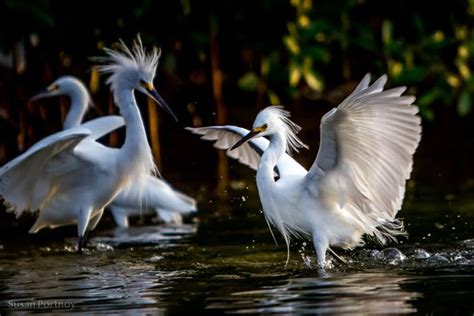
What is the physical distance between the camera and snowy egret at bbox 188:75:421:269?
6.41m

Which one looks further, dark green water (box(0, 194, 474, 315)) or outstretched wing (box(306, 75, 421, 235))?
outstretched wing (box(306, 75, 421, 235))

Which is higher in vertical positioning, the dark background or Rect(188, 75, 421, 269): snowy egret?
the dark background

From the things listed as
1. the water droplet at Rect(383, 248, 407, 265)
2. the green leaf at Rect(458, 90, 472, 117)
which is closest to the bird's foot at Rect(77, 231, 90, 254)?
the water droplet at Rect(383, 248, 407, 265)

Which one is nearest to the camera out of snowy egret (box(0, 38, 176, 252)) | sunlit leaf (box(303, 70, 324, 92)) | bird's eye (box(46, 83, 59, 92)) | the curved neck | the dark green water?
the dark green water

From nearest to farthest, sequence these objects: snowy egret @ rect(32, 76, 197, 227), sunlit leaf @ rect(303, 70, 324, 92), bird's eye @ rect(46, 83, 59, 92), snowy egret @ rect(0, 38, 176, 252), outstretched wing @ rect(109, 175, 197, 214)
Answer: snowy egret @ rect(0, 38, 176, 252)
outstretched wing @ rect(109, 175, 197, 214)
snowy egret @ rect(32, 76, 197, 227)
bird's eye @ rect(46, 83, 59, 92)
sunlit leaf @ rect(303, 70, 324, 92)

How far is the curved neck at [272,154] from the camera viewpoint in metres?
6.93

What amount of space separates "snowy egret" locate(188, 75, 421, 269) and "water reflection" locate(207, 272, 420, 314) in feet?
2.17

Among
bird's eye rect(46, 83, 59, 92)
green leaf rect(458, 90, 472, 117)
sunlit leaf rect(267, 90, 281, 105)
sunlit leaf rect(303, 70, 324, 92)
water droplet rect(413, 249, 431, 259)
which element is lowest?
water droplet rect(413, 249, 431, 259)

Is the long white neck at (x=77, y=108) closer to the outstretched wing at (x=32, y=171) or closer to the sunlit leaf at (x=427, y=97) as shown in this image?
the outstretched wing at (x=32, y=171)

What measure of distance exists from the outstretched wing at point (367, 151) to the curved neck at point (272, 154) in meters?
0.23

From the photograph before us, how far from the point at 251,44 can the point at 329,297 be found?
22.4ft

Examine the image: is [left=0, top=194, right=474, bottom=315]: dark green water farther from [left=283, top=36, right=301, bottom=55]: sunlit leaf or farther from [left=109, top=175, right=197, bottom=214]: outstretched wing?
[left=283, top=36, right=301, bottom=55]: sunlit leaf

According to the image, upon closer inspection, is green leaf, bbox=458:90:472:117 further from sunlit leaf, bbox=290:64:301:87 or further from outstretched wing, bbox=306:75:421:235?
outstretched wing, bbox=306:75:421:235

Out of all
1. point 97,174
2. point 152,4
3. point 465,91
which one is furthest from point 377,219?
point 465,91
